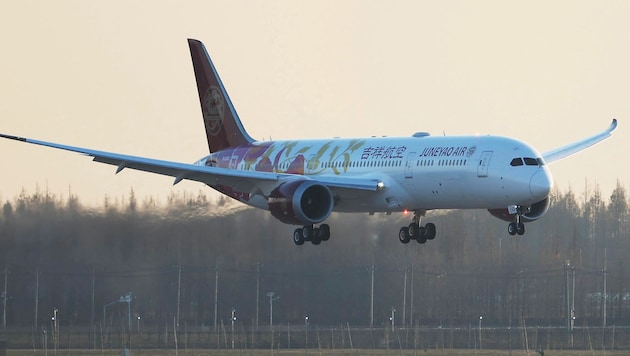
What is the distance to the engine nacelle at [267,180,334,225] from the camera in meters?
85.6

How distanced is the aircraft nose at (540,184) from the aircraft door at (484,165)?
1.87 m

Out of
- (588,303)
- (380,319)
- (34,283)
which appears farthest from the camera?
(588,303)

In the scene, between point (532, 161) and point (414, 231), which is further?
point (414, 231)

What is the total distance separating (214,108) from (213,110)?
0.10 meters

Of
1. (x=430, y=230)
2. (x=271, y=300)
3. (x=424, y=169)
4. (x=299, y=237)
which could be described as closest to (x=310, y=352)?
(x=271, y=300)

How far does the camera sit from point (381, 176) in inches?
3408

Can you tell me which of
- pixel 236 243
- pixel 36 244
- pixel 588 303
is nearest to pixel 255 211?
pixel 236 243

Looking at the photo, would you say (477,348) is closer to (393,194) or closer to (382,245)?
(382,245)

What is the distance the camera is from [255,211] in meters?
101

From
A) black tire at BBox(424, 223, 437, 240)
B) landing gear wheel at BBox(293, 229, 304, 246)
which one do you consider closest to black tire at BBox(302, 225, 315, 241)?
landing gear wheel at BBox(293, 229, 304, 246)

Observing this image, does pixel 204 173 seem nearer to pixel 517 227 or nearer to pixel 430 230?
pixel 430 230

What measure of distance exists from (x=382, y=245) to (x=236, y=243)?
7.32 meters

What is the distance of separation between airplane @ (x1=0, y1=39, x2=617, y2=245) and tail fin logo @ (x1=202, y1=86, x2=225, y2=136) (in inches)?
133

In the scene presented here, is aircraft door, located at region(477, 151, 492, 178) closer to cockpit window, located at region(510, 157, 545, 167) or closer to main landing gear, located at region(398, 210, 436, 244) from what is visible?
cockpit window, located at region(510, 157, 545, 167)
